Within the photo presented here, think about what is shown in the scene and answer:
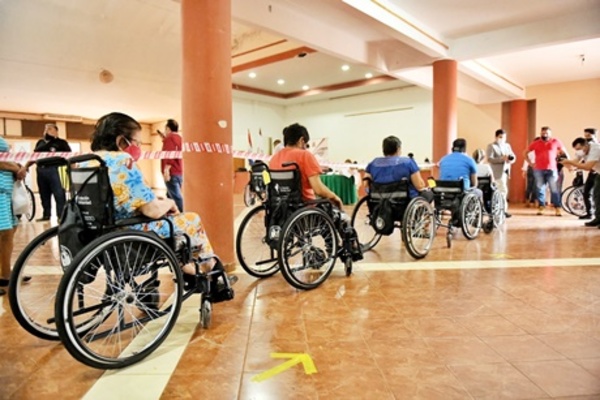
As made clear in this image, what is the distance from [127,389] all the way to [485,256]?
10.0 feet

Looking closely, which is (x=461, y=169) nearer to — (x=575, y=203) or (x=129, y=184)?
(x=129, y=184)

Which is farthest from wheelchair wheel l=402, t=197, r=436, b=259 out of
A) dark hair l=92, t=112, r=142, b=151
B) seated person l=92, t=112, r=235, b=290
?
dark hair l=92, t=112, r=142, b=151

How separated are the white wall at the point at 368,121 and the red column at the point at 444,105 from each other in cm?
376

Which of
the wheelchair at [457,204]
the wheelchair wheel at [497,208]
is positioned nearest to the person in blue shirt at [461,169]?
the wheelchair at [457,204]

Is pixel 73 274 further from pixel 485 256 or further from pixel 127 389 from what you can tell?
pixel 485 256

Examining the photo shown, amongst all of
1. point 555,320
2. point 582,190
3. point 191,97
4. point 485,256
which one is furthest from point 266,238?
point 582,190

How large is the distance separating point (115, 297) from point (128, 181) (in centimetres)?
48

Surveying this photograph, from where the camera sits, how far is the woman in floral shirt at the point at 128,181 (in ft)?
5.28

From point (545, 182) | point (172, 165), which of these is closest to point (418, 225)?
point (172, 165)

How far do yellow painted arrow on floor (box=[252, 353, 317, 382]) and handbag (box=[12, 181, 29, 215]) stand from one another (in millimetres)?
1997

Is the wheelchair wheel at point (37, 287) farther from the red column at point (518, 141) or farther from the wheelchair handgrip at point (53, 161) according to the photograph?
the red column at point (518, 141)

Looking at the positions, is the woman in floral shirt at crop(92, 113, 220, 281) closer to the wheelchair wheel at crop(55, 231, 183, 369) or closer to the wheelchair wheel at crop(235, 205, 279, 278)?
the wheelchair wheel at crop(55, 231, 183, 369)

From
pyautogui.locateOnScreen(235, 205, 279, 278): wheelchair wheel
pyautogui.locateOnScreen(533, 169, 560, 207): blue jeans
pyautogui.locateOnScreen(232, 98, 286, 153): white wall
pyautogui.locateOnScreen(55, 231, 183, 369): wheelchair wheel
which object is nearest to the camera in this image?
pyautogui.locateOnScreen(55, 231, 183, 369): wheelchair wheel

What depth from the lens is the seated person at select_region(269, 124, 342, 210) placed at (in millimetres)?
2568
